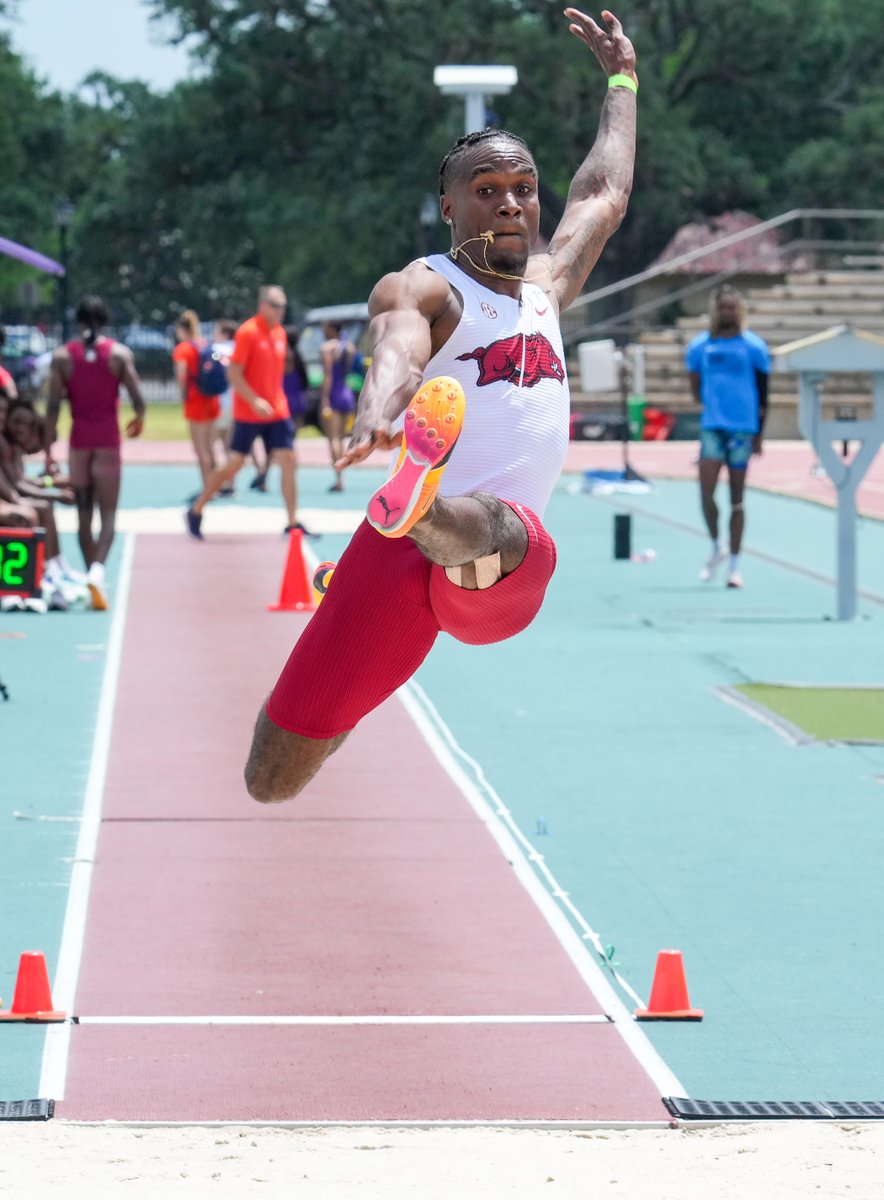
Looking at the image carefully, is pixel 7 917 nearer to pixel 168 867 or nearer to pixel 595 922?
pixel 168 867

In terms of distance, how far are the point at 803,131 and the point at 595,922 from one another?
180ft

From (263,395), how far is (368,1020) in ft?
41.0

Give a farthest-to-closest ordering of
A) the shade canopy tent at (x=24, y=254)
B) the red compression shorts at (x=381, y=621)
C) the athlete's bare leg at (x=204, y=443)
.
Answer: the athlete's bare leg at (x=204, y=443) < the shade canopy tent at (x=24, y=254) < the red compression shorts at (x=381, y=621)

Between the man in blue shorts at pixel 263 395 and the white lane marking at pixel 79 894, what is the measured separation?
16.2 feet

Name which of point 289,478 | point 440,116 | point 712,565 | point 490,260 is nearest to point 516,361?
point 490,260

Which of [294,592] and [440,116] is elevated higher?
[440,116]

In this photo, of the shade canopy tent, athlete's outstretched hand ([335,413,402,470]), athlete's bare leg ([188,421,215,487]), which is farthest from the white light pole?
athlete's outstretched hand ([335,413,402,470])

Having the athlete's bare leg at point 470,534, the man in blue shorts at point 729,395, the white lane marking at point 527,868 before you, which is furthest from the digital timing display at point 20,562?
the man in blue shorts at point 729,395

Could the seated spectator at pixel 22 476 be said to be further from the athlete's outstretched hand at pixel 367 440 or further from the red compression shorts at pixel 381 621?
the athlete's outstretched hand at pixel 367 440

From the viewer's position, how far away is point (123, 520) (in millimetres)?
22297

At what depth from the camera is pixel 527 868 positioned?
7.98m

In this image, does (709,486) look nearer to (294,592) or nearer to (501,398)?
(294,592)

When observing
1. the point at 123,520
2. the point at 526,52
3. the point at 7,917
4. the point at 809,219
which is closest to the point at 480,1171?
the point at 7,917

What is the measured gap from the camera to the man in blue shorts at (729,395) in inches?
620
